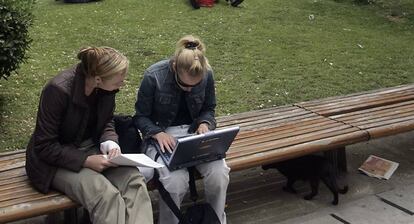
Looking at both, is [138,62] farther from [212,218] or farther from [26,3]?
[212,218]

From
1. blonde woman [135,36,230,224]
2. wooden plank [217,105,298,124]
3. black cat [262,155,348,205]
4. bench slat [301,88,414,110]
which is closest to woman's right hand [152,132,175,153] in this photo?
blonde woman [135,36,230,224]

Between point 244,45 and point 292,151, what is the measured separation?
466cm

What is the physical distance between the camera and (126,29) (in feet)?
30.1

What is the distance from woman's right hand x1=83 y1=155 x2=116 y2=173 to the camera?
10.9 ft

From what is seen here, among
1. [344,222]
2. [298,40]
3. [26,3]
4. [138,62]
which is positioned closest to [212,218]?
[344,222]

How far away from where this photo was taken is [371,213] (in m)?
4.24

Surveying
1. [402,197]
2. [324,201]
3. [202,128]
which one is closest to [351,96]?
[402,197]

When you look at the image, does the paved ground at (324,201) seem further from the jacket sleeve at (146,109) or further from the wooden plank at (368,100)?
the jacket sleeve at (146,109)

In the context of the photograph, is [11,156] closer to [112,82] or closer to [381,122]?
[112,82]

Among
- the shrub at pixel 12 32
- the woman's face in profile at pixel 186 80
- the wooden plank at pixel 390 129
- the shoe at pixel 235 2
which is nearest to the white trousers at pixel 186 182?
the woman's face in profile at pixel 186 80

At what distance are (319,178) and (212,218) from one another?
1.16 metres

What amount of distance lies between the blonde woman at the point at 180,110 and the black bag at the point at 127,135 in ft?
0.22

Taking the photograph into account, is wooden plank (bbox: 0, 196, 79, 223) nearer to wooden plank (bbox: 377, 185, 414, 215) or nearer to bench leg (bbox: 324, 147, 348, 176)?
bench leg (bbox: 324, 147, 348, 176)

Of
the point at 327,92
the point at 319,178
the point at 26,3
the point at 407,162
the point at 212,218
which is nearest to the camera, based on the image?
the point at 212,218
